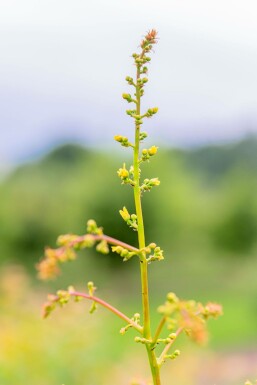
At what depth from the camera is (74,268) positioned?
1845 inches

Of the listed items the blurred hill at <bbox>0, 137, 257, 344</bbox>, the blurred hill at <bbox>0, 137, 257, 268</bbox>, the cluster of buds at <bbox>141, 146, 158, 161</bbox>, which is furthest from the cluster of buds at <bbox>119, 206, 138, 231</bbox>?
the blurred hill at <bbox>0, 137, 257, 268</bbox>

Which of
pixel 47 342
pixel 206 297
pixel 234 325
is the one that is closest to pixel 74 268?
pixel 206 297

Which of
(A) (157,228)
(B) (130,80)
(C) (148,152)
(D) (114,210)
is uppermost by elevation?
(D) (114,210)

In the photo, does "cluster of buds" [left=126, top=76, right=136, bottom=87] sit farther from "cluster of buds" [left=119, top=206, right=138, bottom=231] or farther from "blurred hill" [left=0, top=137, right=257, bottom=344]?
"blurred hill" [left=0, top=137, right=257, bottom=344]

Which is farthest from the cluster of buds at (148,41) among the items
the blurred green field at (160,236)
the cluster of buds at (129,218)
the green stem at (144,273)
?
the blurred green field at (160,236)

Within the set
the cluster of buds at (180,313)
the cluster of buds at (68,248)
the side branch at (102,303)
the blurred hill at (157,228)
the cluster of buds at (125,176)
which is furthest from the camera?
the blurred hill at (157,228)

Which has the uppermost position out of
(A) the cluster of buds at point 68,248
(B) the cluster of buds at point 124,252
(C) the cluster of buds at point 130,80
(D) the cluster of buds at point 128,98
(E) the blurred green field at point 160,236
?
(E) the blurred green field at point 160,236

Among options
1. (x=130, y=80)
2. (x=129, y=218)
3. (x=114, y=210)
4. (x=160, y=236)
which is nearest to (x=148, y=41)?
(x=130, y=80)

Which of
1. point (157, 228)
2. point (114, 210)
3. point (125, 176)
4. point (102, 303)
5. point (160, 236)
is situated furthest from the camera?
point (160, 236)

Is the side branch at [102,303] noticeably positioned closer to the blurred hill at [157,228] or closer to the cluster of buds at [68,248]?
the cluster of buds at [68,248]

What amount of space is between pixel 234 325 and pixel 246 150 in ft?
244

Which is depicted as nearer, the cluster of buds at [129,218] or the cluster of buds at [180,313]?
the cluster of buds at [180,313]

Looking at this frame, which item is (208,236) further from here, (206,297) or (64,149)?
(64,149)

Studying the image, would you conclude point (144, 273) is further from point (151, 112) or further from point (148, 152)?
point (151, 112)
